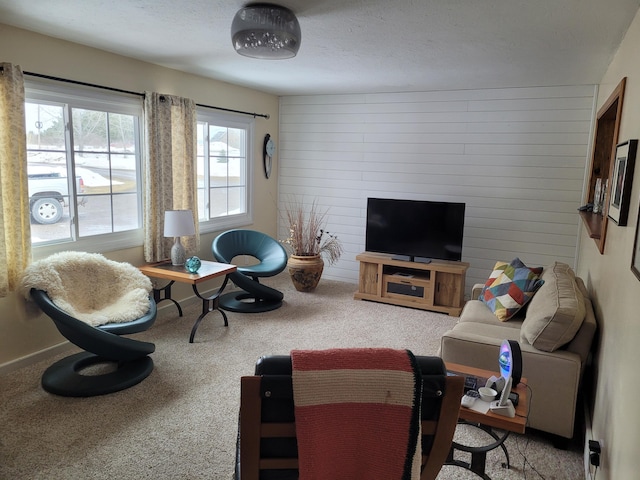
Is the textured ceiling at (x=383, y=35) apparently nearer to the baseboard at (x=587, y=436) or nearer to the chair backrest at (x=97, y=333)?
the chair backrest at (x=97, y=333)

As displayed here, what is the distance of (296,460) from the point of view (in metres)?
1.40

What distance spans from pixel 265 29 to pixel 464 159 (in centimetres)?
314

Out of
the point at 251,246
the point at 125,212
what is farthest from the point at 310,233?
the point at 125,212

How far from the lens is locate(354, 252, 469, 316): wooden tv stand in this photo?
185 inches

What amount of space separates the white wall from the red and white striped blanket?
64 centimetres

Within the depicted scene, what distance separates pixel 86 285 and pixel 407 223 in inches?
122

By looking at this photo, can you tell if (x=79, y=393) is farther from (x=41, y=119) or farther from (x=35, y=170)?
(x=41, y=119)

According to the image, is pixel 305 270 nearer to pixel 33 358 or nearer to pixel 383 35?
pixel 33 358

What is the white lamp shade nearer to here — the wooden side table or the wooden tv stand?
the wooden tv stand

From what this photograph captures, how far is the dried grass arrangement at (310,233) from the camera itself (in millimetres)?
5348

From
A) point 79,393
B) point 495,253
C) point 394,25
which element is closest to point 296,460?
point 79,393

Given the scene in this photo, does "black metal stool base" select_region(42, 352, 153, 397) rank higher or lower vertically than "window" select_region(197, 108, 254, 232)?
Result: lower

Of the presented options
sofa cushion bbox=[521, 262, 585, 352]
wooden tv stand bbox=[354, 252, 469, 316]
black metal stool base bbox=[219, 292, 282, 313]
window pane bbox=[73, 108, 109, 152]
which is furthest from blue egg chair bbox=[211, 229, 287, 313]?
sofa cushion bbox=[521, 262, 585, 352]

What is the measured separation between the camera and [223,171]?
5.20 meters
